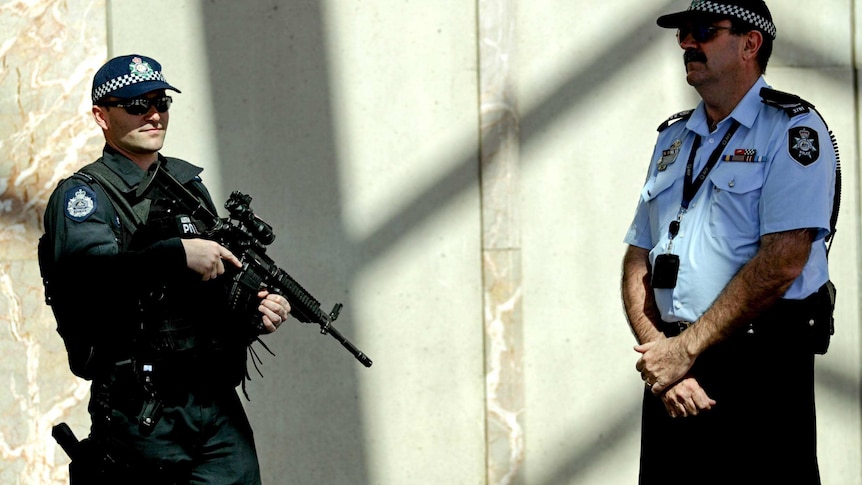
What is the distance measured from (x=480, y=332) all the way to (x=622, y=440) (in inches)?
29.7

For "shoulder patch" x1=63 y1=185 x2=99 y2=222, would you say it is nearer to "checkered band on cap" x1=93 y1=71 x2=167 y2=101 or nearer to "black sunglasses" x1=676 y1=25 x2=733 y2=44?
"checkered band on cap" x1=93 y1=71 x2=167 y2=101

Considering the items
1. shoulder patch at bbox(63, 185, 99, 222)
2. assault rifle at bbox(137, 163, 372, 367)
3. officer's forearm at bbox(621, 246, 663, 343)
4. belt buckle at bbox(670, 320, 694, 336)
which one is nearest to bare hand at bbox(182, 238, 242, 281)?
assault rifle at bbox(137, 163, 372, 367)

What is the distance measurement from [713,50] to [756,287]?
2.15 feet

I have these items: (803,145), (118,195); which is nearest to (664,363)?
(803,145)

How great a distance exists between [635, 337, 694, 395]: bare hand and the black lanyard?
386mm

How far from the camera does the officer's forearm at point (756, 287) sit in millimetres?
2820

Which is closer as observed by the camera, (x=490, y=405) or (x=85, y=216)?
(x=85, y=216)

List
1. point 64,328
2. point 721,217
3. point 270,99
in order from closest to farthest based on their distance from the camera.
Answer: point 721,217 < point 64,328 < point 270,99

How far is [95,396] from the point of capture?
3.27 metres

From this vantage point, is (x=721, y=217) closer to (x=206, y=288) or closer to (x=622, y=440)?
(x=206, y=288)

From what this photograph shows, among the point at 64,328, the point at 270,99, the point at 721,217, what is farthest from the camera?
the point at 270,99

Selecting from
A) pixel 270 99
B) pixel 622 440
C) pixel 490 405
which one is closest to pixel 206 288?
pixel 270 99

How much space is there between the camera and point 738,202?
9.61 ft

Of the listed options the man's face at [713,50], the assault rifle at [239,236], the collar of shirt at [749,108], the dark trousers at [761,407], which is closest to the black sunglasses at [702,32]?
the man's face at [713,50]
